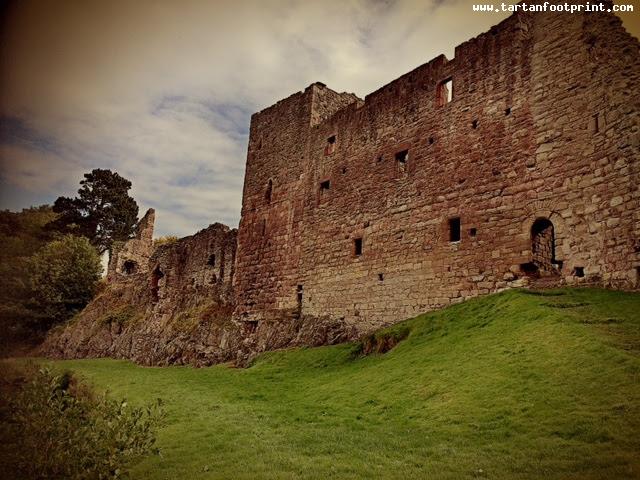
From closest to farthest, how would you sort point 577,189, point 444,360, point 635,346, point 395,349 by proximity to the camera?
point 635,346
point 444,360
point 577,189
point 395,349

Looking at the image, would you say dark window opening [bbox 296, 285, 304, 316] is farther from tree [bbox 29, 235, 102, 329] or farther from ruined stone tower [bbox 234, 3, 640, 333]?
tree [bbox 29, 235, 102, 329]

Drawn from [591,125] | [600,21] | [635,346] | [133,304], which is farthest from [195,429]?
[133,304]

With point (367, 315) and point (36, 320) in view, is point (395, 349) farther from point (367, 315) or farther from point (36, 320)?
point (36, 320)

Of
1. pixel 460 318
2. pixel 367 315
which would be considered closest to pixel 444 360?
pixel 460 318

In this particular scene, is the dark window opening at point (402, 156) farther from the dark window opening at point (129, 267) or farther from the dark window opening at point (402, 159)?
the dark window opening at point (129, 267)

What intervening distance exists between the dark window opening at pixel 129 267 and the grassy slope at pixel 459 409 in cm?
2779

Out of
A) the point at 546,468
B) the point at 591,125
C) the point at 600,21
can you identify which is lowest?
the point at 546,468

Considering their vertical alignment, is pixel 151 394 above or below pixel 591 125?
below

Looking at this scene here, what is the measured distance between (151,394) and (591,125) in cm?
1395

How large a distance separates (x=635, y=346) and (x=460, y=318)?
5.37 metres

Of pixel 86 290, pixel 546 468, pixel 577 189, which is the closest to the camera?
pixel 546 468

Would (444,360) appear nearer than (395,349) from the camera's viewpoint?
Yes

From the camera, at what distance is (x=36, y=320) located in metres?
35.5

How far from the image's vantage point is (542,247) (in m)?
14.2
